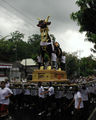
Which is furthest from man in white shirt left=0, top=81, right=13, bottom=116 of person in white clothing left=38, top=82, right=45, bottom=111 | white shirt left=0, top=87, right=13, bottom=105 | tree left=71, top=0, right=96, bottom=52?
tree left=71, top=0, right=96, bottom=52

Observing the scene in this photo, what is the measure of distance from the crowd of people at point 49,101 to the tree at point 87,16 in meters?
9.15

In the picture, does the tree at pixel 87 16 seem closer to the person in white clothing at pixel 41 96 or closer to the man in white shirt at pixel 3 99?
the person in white clothing at pixel 41 96

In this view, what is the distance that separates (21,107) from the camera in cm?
1303

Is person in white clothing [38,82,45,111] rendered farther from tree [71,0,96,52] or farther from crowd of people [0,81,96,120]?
tree [71,0,96,52]

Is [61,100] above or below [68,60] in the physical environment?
below

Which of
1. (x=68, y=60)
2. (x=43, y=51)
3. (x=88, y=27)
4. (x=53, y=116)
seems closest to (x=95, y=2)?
(x=88, y=27)

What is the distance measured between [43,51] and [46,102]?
10.2 ft

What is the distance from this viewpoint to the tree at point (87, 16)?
19.0 m

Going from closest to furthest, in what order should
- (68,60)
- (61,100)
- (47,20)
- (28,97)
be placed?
(61,100)
(47,20)
(28,97)
(68,60)

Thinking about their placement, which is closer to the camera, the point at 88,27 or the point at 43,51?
the point at 43,51

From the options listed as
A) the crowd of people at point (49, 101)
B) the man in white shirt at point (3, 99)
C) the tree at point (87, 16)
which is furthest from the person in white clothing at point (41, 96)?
the tree at point (87, 16)

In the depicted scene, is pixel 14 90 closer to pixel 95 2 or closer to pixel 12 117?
pixel 12 117

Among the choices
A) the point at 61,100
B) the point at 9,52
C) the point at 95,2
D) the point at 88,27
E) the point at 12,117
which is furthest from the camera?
the point at 9,52

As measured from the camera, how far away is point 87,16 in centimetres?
1914
